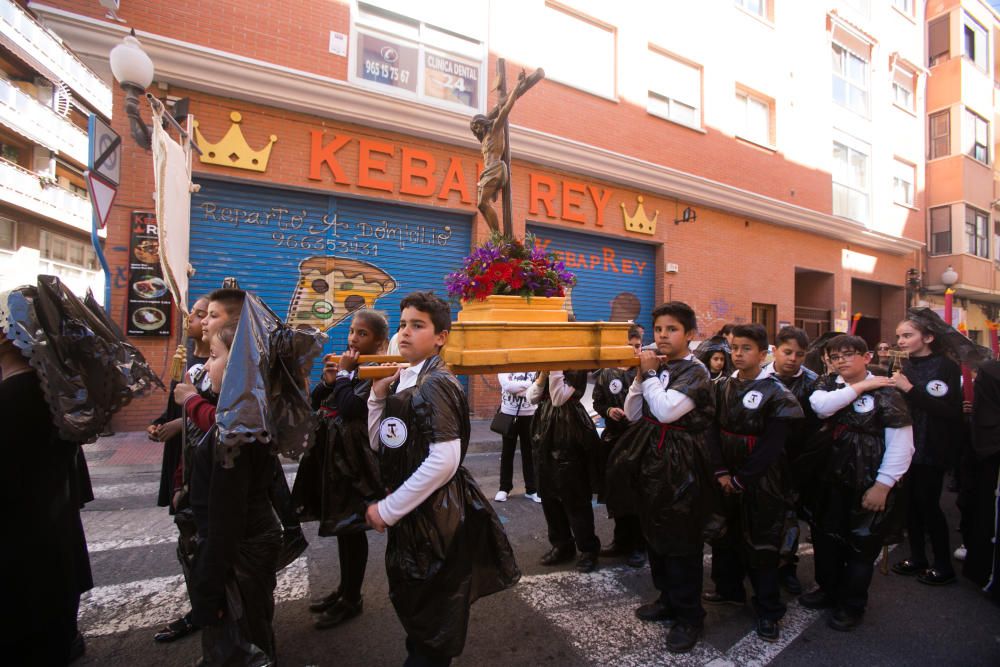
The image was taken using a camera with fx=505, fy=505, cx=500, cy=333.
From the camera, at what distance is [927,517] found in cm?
389

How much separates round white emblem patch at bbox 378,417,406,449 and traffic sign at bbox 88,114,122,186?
5601mm

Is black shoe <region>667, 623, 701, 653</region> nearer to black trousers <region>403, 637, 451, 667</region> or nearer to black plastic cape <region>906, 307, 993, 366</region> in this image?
black trousers <region>403, 637, 451, 667</region>

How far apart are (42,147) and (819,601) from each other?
29120 millimetres

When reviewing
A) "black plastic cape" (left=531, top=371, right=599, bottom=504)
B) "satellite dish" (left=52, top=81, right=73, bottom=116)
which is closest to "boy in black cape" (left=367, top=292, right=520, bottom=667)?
"black plastic cape" (left=531, top=371, right=599, bottom=504)

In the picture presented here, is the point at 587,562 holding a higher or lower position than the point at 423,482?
lower

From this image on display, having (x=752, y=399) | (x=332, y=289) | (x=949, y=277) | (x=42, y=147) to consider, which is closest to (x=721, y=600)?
(x=752, y=399)

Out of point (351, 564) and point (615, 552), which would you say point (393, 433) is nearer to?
point (351, 564)

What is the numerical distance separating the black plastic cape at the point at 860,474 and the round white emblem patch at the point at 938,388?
3.59 feet

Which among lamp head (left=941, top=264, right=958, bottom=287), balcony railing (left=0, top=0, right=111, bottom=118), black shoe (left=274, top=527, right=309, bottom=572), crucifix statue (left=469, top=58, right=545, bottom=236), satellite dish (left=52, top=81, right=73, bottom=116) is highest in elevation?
balcony railing (left=0, top=0, right=111, bottom=118)

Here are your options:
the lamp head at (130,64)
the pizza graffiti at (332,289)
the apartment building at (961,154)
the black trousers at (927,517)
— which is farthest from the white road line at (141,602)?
the apartment building at (961,154)

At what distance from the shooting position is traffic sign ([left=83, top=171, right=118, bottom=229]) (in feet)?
17.6

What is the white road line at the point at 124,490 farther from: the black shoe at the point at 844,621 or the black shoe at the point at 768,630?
the black shoe at the point at 844,621

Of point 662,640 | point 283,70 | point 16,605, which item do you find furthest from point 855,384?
point 283,70

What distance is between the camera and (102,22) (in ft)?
23.9
